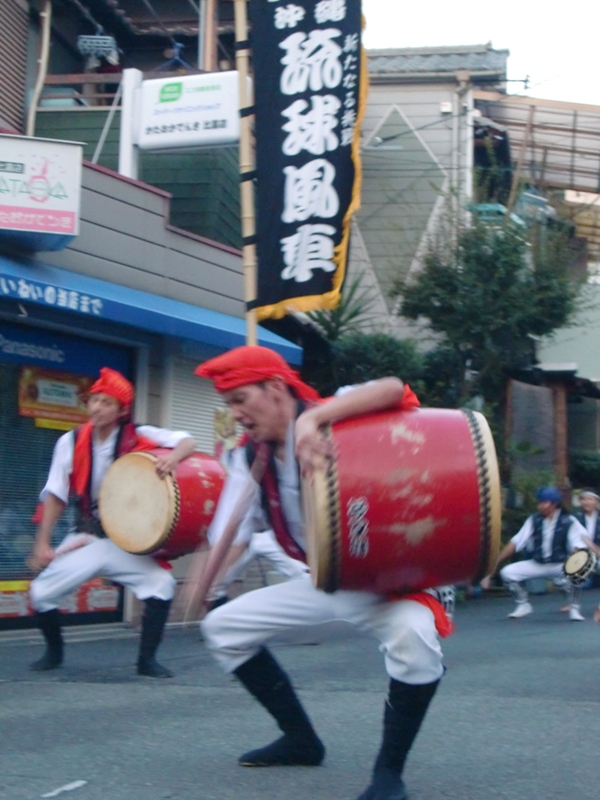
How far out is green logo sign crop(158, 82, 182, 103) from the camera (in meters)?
11.5

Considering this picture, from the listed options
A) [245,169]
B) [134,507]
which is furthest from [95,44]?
[134,507]

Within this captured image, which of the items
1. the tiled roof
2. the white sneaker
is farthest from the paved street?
the tiled roof

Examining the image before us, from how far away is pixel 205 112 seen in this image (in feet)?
37.2

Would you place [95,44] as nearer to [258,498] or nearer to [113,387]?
[113,387]

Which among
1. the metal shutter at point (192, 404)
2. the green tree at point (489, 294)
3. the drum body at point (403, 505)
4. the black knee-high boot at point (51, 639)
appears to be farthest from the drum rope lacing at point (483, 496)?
the green tree at point (489, 294)

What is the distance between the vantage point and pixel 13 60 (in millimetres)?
13047

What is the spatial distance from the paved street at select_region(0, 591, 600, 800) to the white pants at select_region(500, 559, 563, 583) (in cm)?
388

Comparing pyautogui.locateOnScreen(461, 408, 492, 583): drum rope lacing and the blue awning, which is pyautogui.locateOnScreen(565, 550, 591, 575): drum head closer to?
the blue awning

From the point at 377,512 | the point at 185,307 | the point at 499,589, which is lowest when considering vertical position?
the point at 499,589

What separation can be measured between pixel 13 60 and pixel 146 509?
27.6ft

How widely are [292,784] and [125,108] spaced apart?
8.96 meters

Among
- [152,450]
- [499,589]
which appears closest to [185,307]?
[152,450]

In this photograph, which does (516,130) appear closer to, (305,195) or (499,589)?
(499,589)

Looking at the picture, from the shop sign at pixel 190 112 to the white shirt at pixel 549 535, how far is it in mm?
5171
